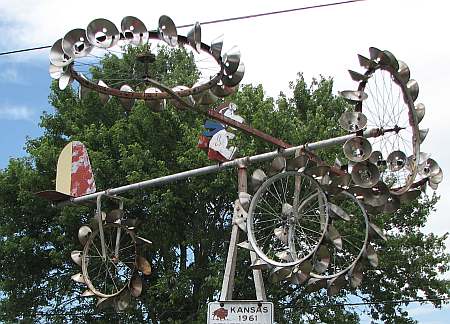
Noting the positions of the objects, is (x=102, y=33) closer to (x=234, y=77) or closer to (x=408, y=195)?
(x=234, y=77)

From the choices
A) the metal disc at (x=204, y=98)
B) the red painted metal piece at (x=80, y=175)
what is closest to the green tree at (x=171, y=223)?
the red painted metal piece at (x=80, y=175)

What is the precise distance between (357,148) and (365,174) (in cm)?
30

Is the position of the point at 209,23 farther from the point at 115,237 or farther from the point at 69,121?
the point at 69,121

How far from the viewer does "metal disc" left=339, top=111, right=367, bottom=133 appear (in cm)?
866

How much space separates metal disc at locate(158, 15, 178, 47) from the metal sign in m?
3.02

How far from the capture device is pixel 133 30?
29.4 feet

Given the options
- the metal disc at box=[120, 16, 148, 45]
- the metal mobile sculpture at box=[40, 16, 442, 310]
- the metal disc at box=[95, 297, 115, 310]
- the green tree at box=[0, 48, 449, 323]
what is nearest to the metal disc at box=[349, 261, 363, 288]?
the metal mobile sculpture at box=[40, 16, 442, 310]

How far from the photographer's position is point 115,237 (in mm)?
11555

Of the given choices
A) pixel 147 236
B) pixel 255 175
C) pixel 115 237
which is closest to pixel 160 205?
pixel 147 236

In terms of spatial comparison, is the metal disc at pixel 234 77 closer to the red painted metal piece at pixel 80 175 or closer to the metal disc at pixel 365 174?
the metal disc at pixel 365 174

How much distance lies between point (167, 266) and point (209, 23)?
485 inches

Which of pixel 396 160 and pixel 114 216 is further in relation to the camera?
pixel 114 216

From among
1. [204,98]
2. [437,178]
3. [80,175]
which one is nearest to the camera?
[437,178]

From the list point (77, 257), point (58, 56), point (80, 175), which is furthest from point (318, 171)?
point (77, 257)
